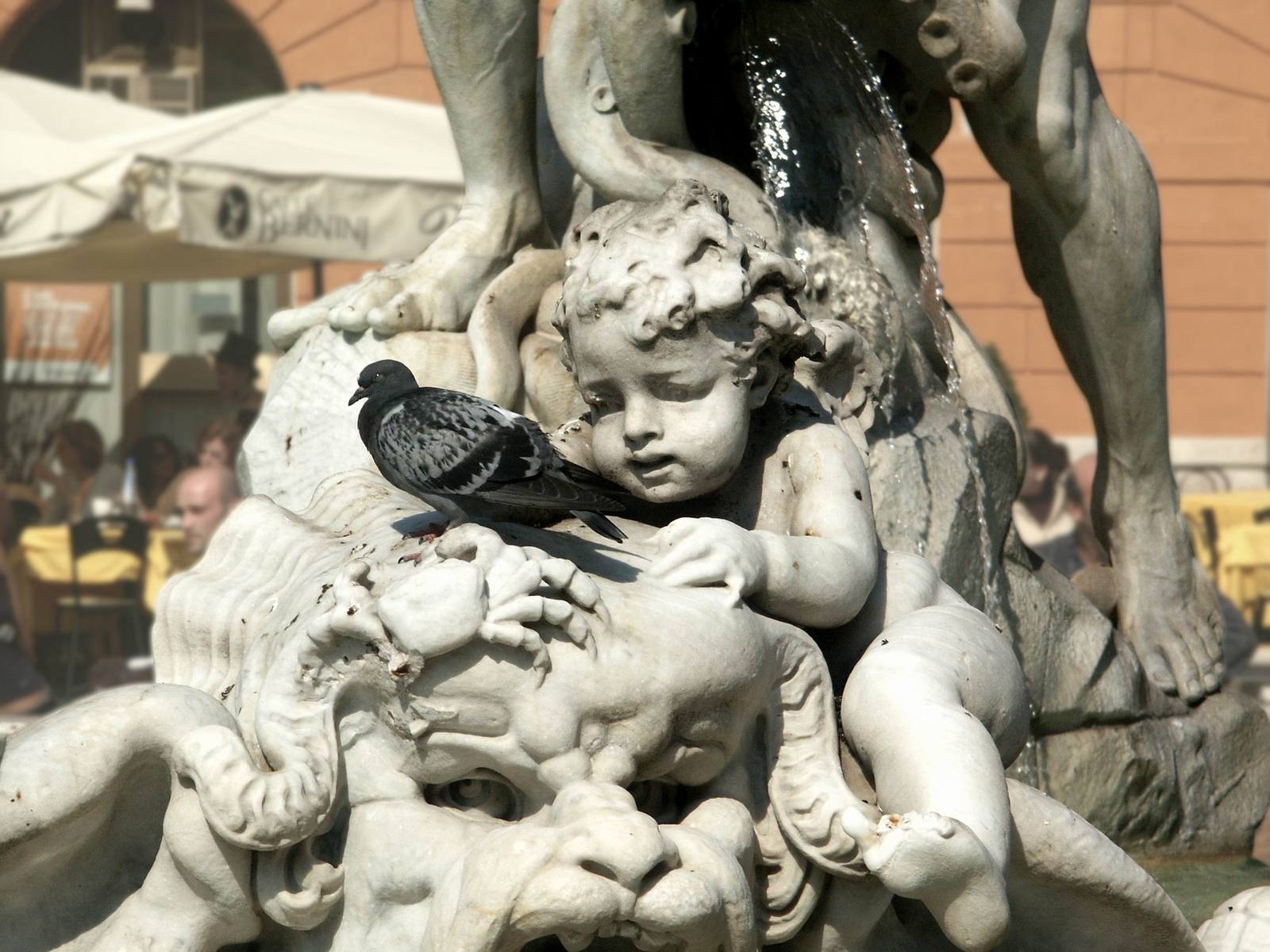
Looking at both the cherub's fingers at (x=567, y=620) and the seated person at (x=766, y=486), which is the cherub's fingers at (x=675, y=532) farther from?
the cherub's fingers at (x=567, y=620)

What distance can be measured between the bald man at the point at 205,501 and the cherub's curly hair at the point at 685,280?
585cm

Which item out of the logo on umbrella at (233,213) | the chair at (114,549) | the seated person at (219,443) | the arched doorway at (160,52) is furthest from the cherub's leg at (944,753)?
the arched doorway at (160,52)

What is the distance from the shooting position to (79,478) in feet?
32.2

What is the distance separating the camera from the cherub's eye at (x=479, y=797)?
83.3 inches

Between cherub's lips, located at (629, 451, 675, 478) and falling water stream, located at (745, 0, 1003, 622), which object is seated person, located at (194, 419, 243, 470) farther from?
cherub's lips, located at (629, 451, 675, 478)

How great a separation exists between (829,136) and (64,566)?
19.6ft

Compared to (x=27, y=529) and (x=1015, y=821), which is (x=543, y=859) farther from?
(x=27, y=529)

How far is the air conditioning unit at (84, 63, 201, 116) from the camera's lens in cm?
1730

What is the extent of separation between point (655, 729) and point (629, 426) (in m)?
0.41

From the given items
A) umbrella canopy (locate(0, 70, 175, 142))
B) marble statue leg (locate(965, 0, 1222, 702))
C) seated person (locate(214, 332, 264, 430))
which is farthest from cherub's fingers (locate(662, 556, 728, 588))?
umbrella canopy (locate(0, 70, 175, 142))

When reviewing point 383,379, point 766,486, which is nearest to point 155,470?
point 383,379

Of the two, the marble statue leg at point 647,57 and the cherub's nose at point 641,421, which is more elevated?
the marble statue leg at point 647,57

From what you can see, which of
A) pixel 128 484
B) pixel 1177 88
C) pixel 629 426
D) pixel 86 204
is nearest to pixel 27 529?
pixel 128 484

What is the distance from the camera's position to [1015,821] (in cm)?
218
